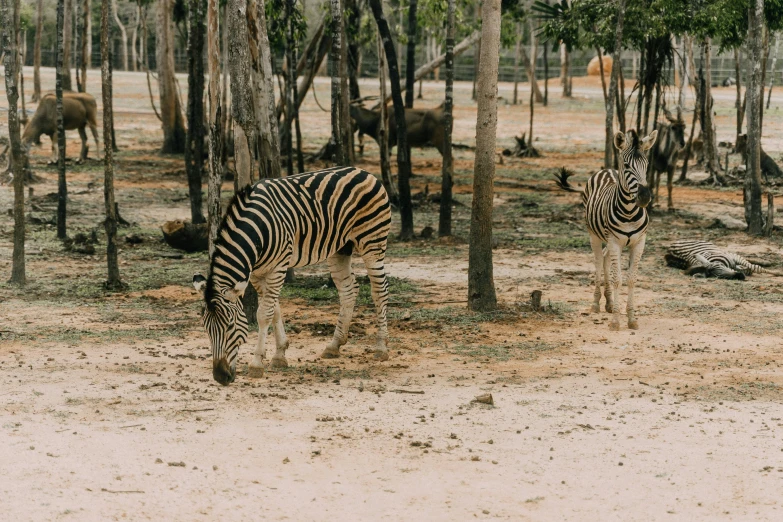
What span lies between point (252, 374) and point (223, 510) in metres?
3.02

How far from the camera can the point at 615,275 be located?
12.0m

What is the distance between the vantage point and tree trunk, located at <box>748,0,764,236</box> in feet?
57.8

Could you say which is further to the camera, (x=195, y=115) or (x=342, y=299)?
(x=195, y=115)

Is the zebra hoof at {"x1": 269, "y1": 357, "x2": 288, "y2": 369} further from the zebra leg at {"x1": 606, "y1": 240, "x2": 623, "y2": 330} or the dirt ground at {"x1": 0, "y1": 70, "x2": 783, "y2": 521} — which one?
the zebra leg at {"x1": 606, "y1": 240, "x2": 623, "y2": 330}

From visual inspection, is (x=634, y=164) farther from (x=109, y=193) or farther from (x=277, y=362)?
(x=109, y=193)

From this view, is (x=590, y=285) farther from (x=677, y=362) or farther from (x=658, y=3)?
(x=658, y=3)

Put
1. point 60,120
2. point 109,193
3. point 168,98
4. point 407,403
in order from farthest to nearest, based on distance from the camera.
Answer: point 168,98 < point 60,120 < point 109,193 < point 407,403

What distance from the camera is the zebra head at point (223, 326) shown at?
340 inches

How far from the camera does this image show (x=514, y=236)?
60.2ft

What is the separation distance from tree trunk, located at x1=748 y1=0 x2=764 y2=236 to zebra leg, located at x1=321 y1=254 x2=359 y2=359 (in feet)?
32.0

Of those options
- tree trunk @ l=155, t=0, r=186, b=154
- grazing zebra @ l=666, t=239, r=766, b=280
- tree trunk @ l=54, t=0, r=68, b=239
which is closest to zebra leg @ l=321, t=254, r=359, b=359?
grazing zebra @ l=666, t=239, r=766, b=280

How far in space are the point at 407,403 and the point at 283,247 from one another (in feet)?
6.13

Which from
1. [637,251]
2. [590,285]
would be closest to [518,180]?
[590,285]

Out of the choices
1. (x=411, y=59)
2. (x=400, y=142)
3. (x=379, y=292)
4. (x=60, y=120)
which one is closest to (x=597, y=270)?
(x=379, y=292)
